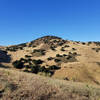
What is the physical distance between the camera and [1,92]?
7363 millimetres

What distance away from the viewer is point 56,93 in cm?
838

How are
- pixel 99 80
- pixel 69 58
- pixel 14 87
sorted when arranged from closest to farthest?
pixel 14 87
pixel 99 80
pixel 69 58

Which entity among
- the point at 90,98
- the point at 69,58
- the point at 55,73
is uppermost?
the point at 69,58

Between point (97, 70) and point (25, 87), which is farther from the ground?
point (97, 70)

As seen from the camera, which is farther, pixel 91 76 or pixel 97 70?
pixel 97 70

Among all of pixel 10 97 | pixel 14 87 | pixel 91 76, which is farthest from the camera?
pixel 91 76

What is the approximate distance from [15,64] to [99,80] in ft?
66.3

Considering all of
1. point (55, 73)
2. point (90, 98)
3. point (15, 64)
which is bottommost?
point (90, 98)

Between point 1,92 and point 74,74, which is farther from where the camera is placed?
point 74,74

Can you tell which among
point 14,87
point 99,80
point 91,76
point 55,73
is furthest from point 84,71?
point 14,87

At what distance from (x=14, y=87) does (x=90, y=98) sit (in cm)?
463

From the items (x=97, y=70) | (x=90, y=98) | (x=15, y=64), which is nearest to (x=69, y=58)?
(x=97, y=70)

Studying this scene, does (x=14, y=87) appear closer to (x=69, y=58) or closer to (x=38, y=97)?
(x=38, y=97)

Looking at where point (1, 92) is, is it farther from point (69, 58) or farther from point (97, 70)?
point (69, 58)
